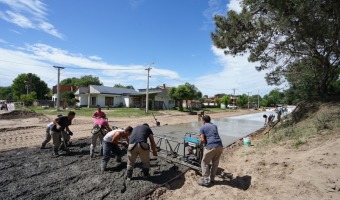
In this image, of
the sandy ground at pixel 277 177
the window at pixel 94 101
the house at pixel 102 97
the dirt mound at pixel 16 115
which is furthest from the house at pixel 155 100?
the sandy ground at pixel 277 177

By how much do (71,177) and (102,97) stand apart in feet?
112

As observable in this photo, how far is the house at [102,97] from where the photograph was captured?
38.2 meters

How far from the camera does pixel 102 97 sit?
38344 millimetres

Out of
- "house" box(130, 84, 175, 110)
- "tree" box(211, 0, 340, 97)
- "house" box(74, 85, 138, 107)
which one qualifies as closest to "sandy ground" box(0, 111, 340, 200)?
"tree" box(211, 0, 340, 97)

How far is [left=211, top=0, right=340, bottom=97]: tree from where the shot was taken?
912 cm

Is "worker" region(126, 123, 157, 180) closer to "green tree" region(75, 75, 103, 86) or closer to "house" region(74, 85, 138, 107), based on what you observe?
"house" region(74, 85, 138, 107)

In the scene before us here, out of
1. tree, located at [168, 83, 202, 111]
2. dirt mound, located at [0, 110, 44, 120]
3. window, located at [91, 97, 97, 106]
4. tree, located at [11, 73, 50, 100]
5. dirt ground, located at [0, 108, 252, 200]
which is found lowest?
dirt ground, located at [0, 108, 252, 200]

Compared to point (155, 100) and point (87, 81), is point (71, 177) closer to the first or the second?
point (155, 100)

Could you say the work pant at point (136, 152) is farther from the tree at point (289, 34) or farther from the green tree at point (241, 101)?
the green tree at point (241, 101)

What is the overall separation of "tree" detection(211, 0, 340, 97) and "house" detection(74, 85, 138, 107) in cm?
2875

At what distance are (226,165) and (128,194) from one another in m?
3.63

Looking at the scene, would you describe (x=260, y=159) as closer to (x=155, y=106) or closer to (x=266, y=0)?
(x=266, y=0)

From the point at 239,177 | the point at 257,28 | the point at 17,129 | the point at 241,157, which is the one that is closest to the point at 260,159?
the point at 241,157

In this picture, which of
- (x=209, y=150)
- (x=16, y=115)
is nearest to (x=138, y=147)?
(x=209, y=150)
